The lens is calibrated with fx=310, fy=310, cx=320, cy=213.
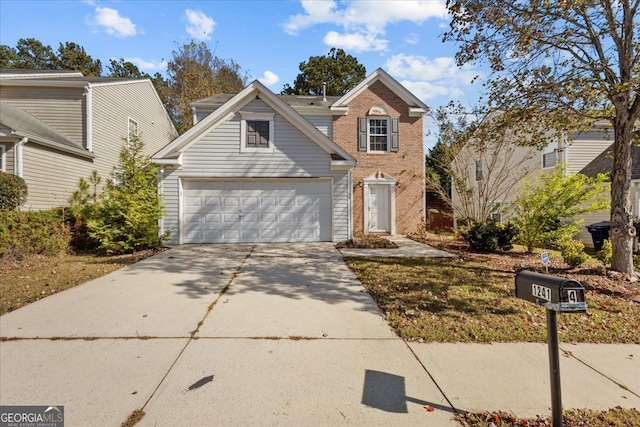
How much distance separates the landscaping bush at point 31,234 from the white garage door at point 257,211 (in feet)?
11.5

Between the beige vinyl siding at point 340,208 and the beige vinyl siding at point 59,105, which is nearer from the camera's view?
the beige vinyl siding at point 340,208

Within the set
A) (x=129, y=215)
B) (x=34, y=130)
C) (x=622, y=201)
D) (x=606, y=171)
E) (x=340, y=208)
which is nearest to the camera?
(x=622, y=201)

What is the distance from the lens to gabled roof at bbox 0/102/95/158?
10406 millimetres

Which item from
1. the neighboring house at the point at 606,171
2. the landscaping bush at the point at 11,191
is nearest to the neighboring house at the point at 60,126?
the landscaping bush at the point at 11,191

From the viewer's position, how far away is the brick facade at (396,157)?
46.9ft

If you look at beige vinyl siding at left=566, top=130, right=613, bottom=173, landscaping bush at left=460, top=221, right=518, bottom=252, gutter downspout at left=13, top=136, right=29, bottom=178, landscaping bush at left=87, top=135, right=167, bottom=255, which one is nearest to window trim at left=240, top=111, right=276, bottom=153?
landscaping bush at left=87, top=135, right=167, bottom=255

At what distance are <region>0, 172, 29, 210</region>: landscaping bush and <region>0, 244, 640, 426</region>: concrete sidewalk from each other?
6.75 metres

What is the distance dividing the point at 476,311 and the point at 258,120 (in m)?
9.27

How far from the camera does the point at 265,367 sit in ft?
10.1

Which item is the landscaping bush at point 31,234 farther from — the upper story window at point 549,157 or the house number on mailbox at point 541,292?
the upper story window at point 549,157

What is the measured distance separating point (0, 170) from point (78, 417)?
39.4ft

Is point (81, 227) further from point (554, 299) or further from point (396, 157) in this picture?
point (396, 157)

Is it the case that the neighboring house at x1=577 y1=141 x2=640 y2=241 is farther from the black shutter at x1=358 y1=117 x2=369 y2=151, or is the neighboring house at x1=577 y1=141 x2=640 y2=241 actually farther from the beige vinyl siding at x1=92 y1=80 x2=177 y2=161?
the beige vinyl siding at x1=92 y1=80 x2=177 y2=161

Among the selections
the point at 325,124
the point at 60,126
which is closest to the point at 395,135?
the point at 325,124
